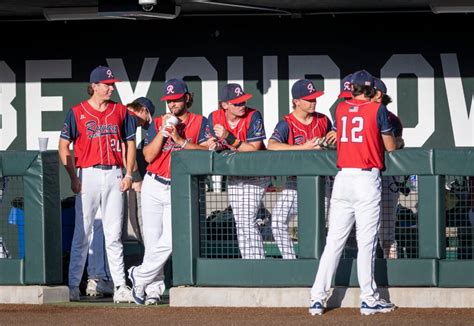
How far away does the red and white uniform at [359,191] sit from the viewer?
790 cm

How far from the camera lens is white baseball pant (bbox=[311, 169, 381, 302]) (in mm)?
7902

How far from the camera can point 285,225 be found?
28.3 ft

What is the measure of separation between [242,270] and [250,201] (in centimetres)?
54

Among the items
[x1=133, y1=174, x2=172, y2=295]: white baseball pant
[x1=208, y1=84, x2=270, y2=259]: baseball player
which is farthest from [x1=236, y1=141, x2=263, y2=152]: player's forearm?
[x1=133, y1=174, x2=172, y2=295]: white baseball pant

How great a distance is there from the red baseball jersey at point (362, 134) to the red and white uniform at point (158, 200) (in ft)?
4.97

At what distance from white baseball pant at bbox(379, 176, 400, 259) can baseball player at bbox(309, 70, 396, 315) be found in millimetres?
496

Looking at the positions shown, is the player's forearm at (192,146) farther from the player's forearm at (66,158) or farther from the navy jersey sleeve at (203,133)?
the player's forearm at (66,158)

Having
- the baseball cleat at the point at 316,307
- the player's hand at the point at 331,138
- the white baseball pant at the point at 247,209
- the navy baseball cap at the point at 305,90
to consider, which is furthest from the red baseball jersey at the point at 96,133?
the baseball cleat at the point at 316,307

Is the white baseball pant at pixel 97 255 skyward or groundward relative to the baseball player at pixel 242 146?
groundward

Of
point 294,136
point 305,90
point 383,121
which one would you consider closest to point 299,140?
point 294,136

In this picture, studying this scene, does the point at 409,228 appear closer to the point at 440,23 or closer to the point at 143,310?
the point at 143,310

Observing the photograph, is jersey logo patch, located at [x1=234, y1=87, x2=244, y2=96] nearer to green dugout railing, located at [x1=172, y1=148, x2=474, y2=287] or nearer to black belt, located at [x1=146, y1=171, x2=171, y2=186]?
green dugout railing, located at [x1=172, y1=148, x2=474, y2=287]

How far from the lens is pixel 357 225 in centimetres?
798

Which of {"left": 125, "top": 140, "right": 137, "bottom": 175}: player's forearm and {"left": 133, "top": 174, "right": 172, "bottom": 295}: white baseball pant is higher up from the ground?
{"left": 125, "top": 140, "right": 137, "bottom": 175}: player's forearm
